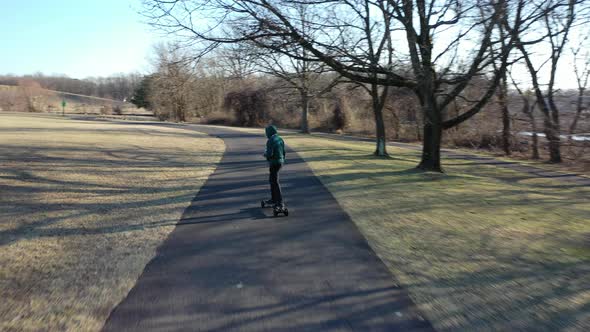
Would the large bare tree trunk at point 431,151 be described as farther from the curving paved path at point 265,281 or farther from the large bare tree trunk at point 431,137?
the curving paved path at point 265,281

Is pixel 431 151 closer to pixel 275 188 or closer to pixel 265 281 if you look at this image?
pixel 275 188

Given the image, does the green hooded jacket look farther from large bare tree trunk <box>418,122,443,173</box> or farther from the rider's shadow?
large bare tree trunk <box>418,122,443,173</box>

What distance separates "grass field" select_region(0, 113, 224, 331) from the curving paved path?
1.18 ft

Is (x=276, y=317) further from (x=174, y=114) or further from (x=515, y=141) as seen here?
(x=174, y=114)

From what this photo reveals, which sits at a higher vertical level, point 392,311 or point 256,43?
point 256,43

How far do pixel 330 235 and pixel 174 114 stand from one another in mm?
61315

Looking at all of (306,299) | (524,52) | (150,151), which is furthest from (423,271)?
(150,151)

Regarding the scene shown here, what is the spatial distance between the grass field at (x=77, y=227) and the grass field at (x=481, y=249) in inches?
134

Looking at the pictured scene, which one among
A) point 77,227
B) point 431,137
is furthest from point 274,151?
point 431,137

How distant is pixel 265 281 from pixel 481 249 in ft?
11.1

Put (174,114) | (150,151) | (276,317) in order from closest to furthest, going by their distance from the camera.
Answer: (276,317)
(150,151)
(174,114)

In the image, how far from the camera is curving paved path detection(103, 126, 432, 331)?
143 inches

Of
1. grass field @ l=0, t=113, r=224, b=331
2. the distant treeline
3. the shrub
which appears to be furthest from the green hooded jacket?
the distant treeline

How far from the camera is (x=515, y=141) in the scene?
89.2 ft
